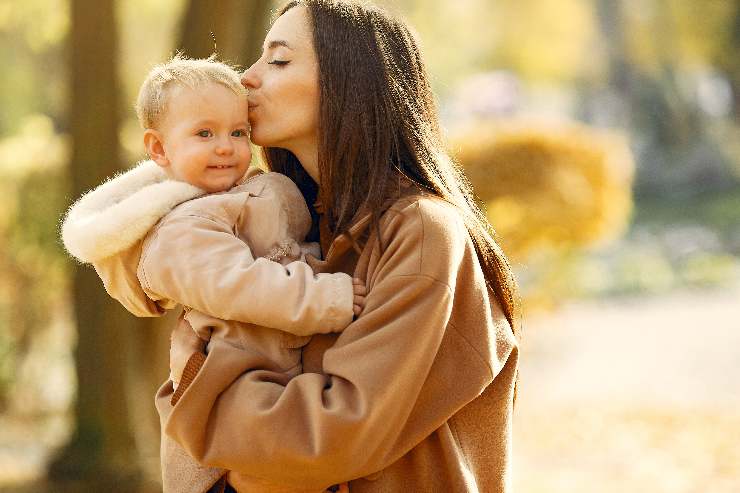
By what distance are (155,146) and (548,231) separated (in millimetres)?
7887

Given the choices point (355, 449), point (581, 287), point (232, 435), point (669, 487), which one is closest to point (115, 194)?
point (232, 435)

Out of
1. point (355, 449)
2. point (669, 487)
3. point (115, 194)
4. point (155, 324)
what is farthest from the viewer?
point (669, 487)

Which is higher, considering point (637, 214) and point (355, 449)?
point (637, 214)

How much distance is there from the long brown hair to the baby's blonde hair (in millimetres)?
203

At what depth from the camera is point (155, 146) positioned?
2453 mm

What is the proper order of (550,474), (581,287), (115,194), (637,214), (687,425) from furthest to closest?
A: 1. (637,214)
2. (581,287)
3. (687,425)
4. (550,474)
5. (115,194)

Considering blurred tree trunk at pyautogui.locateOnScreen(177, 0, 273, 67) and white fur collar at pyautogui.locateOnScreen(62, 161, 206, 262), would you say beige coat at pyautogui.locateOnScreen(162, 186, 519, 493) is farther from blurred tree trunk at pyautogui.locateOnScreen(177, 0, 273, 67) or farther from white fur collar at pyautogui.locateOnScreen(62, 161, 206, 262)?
blurred tree trunk at pyautogui.locateOnScreen(177, 0, 273, 67)

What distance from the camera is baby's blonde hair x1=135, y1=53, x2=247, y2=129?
7.79ft

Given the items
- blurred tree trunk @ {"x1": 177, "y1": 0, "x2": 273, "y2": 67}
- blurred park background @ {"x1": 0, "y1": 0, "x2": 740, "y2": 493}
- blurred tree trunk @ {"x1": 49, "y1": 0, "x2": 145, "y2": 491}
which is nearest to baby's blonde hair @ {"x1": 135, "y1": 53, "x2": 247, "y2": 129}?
blurred park background @ {"x1": 0, "y1": 0, "x2": 740, "y2": 493}

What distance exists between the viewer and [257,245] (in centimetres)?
230

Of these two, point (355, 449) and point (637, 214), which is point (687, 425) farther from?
point (637, 214)

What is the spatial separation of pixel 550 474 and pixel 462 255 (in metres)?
6.84

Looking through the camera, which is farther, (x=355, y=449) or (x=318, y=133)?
(x=318, y=133)

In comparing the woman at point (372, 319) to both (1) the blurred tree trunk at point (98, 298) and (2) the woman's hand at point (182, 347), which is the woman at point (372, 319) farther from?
(1) the blurred tree trunk at point (98, 298)
